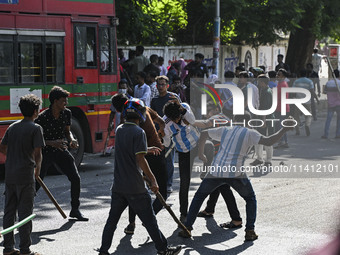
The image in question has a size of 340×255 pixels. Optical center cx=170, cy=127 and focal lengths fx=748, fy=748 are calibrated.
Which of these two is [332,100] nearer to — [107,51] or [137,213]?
[107,51]

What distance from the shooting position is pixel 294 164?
1388cm

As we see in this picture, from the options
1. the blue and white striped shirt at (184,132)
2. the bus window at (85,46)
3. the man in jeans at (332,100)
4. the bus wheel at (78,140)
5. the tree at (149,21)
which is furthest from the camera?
the tree at (149,21)

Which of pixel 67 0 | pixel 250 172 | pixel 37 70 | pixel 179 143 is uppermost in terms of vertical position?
pixel 67 0

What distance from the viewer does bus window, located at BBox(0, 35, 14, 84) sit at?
468 inches

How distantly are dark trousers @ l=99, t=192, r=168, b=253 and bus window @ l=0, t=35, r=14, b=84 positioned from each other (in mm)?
5525

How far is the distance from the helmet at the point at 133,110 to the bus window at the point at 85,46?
240 inches

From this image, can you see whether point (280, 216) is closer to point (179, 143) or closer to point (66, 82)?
point (179, 143)

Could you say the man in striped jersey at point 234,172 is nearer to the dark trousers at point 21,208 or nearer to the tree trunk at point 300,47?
the dark trousers at point 21,208

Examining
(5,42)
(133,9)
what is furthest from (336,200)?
(133,9)

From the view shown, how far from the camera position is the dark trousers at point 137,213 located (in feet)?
22.5

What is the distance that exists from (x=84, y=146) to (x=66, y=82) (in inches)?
49.7

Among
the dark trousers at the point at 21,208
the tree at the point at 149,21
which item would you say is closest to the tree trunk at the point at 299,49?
the tree at the point at 149,21

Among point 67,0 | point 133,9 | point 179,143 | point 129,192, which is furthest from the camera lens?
point 133,9

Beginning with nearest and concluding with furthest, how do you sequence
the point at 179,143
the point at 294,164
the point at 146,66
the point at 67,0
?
the point at 179,143
the point at 67,0
the point at 294,164
the point at 146,66
